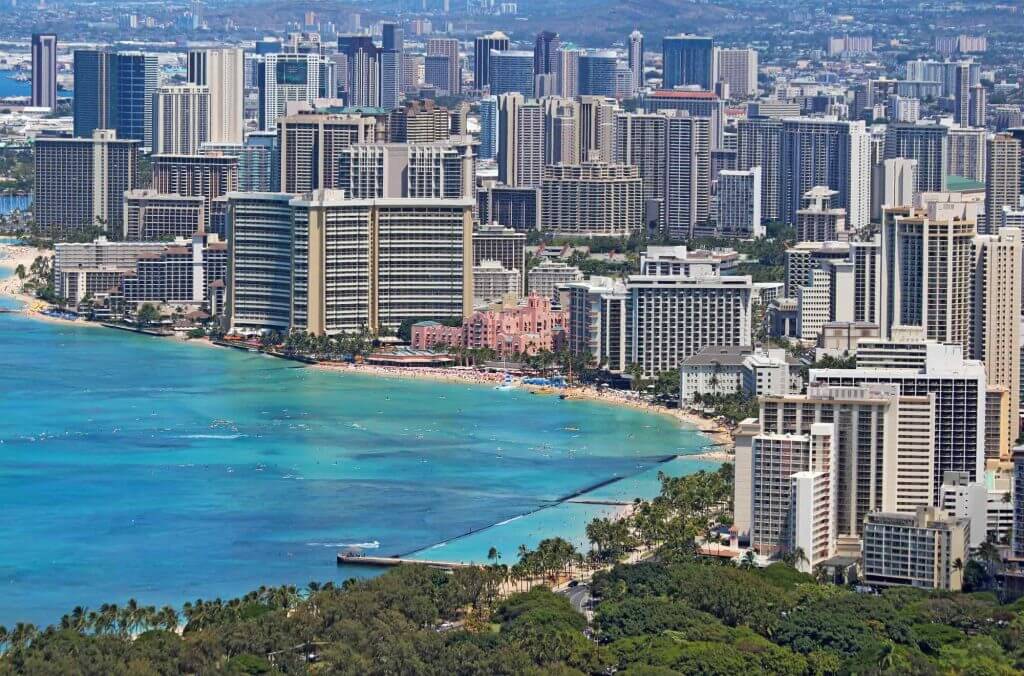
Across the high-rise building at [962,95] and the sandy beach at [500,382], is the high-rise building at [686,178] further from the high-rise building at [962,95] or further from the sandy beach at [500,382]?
the sandy beach at [500,382]

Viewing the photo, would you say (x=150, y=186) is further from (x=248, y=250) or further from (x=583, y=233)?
(x=248, y=250)

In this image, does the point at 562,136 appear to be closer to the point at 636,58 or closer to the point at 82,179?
the point at 82,179

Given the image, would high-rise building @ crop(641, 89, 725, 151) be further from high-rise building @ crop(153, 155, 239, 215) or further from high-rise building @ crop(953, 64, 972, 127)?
high-rise building @ crop(153, 155, 239, 215)

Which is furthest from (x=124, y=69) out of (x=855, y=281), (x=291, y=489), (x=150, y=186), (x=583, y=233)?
(x=291, y=489)

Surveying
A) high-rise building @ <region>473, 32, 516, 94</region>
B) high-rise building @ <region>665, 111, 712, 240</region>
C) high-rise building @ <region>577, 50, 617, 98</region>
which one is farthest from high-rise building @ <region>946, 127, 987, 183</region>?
high-rise building @ <region>473, 32, 516, 94</region>

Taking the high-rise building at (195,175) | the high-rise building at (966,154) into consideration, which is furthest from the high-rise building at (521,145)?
the high-rise building at (966,154)

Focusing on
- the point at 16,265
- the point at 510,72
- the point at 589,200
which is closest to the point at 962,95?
the point at 510,72
